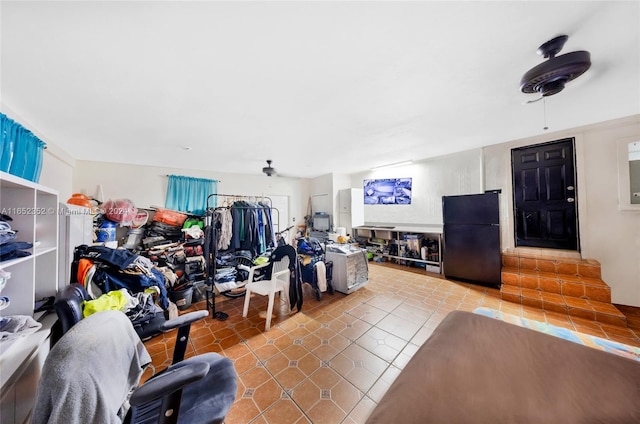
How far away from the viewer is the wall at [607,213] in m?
2.67

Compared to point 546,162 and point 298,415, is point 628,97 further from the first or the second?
point 298,415

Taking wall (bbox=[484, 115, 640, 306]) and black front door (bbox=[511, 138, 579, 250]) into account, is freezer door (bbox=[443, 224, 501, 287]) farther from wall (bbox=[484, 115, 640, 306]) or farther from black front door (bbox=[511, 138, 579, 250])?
wall (bbox=[484, 115, 640, 306])

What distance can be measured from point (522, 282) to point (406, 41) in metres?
3.74

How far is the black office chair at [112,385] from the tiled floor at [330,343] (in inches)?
23.4

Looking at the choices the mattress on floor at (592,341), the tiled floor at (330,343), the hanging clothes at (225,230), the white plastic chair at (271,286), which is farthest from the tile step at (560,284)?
the hanging clothes at (225,230)

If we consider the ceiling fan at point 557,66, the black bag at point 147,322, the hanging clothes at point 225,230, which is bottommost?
the black bag at point 147,322

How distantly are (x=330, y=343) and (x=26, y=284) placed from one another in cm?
235

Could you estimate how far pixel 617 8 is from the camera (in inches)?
Answer: 44.9

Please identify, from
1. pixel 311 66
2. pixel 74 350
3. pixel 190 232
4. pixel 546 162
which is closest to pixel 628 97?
pixel 546 162

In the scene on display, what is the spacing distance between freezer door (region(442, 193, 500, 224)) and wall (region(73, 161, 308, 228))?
4.76 meters

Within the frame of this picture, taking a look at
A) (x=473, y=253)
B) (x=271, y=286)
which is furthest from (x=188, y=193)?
(x=473, y=253)

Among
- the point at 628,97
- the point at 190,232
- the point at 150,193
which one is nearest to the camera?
the point at 628,97

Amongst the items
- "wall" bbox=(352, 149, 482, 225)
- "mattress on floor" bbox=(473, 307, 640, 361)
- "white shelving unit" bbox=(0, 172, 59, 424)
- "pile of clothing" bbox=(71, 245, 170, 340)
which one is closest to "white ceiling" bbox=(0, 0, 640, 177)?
"white shelving unit" bbox=(0, 172, 59, 424)

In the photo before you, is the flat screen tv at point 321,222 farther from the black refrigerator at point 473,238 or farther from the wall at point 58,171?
the wall at point 58,171
